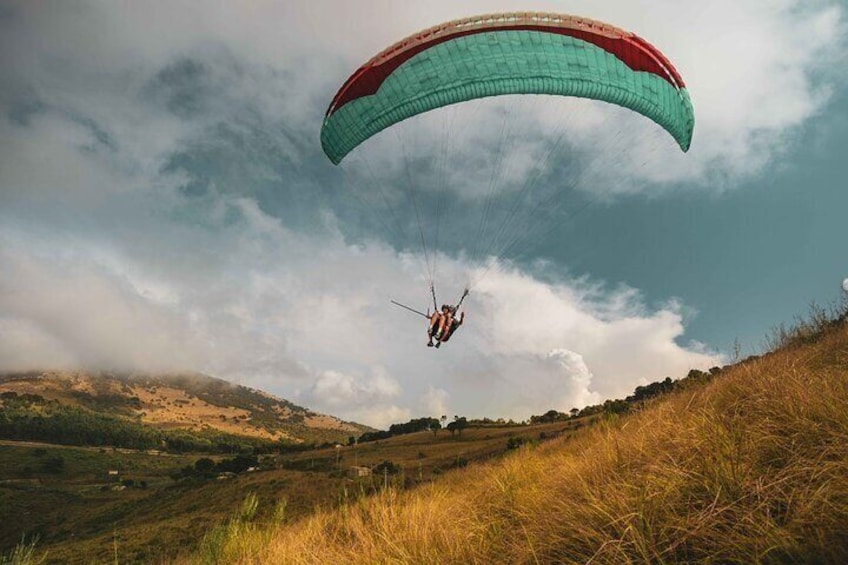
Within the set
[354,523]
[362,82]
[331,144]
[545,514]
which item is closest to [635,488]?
[545,514]

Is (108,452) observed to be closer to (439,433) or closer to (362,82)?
(439,433)

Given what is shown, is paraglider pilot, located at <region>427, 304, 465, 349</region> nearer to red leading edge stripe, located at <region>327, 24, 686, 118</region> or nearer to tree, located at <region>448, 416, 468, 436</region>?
red leading edge stripe, located at <region>327, 24, 686, 118</region>

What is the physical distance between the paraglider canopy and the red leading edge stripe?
2cm

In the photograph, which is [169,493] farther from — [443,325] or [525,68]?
[525,68]

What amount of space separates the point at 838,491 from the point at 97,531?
57.4 meters

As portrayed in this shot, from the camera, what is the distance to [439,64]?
12.0 metres

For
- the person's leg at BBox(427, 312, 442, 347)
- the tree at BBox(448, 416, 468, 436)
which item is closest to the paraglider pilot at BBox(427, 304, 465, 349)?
the person's leg at BBox(427, 312, 442, 347)

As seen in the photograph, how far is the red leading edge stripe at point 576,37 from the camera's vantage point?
11.4 metres

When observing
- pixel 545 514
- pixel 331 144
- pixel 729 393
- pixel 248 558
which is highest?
pixel 331 144

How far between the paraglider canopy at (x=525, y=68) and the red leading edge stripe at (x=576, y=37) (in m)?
0.02

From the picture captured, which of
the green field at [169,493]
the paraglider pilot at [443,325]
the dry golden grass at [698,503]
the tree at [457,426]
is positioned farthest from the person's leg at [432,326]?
the tree at [457,426]

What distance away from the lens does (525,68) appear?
1180 cm

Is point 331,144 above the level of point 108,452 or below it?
above

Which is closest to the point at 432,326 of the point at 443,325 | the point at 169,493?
the point at 443,325
